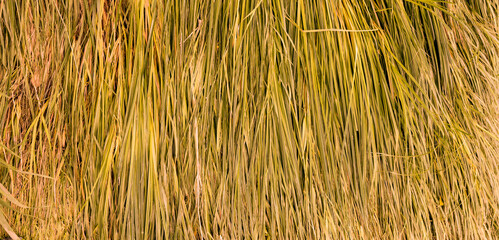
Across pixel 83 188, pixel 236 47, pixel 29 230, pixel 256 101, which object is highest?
pixel 236 47

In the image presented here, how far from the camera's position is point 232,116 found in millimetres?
674

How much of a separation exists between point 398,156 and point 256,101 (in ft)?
1.08

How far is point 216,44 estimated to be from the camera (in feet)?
2.24

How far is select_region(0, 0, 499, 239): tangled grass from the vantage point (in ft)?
2.19

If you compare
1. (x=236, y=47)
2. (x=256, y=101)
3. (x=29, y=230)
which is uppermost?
(x=236, y=47)

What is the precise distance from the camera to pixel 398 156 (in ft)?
2.23

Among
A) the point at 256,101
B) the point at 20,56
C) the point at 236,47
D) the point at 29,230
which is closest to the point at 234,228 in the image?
the point at 256,101

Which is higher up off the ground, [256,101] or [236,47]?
[236,47]

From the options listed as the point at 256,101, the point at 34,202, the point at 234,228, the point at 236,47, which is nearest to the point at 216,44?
the point at 236,47

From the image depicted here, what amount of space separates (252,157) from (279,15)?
0.31 m

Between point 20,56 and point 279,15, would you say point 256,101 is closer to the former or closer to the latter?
point 279,15

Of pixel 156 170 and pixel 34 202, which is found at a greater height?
pixel 156 170

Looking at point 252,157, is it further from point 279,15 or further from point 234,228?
point 279,15

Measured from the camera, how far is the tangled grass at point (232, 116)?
2.19 ft
